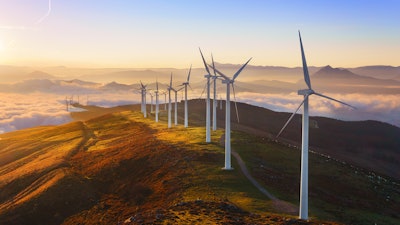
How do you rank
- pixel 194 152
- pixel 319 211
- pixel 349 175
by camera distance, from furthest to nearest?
pixel 194 152, pixel 349 175, pixel 319 211

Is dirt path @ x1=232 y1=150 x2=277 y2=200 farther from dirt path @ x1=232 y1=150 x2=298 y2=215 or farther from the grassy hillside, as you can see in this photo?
the grassy hillside

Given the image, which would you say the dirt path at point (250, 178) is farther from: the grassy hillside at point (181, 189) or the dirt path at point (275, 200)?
the grassy hillside at point (181, 189)

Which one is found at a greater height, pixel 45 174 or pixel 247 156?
pixel 247 156

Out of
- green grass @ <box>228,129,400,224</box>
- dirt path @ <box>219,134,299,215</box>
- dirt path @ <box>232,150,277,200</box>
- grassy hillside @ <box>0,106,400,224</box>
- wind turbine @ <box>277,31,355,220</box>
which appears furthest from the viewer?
dirt path @ <box>232,150,277,200</box>

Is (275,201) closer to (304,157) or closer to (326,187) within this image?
(304,157)

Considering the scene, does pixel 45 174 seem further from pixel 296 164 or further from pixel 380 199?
pixel 380 199

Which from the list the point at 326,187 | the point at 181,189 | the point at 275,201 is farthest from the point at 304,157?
the point at 326,187

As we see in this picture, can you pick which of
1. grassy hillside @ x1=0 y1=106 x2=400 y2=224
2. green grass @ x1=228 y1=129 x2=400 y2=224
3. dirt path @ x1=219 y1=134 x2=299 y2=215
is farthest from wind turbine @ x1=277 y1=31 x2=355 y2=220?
green grass @ x1=228 y1=129 x2=400 y2=224

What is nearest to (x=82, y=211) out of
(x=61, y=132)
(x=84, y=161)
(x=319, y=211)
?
(x=84, y=161)
